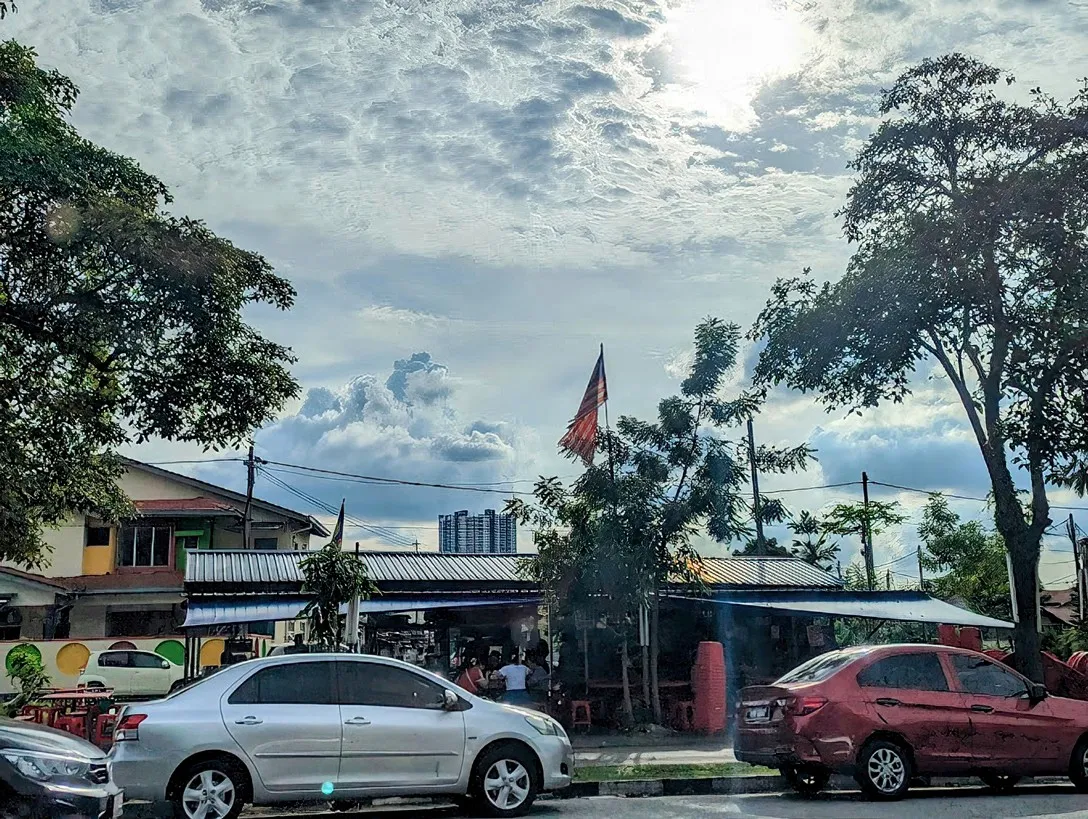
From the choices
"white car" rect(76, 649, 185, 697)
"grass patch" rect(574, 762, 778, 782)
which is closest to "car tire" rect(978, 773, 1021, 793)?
"grass patch" rect(574, 762, 778, 782)

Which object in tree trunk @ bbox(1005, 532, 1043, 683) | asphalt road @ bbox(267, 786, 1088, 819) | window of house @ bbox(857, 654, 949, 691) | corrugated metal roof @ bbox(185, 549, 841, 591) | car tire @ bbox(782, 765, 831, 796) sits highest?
corrugated metal roof @ bbox(185, 549, 841, 591)

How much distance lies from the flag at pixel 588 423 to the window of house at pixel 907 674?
29.2 feet

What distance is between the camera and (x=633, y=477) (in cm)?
1969

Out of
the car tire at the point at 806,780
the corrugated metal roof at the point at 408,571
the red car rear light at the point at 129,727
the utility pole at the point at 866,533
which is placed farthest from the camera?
the utility pole at the point at 866,533

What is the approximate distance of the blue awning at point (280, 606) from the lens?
1794 cm

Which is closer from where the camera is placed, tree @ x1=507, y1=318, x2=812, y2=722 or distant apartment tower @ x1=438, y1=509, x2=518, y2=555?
tree @ x1=507, y1=318, x2=812, y2=722

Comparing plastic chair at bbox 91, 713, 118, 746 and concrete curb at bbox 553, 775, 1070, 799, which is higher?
plastic chair at bbox 91, 713, 118, 746

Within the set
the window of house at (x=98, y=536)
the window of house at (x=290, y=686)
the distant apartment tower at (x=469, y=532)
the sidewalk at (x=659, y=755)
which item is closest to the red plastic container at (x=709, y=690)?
the sidewalk at (x=659, y=755)

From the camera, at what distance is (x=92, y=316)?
13.1 m

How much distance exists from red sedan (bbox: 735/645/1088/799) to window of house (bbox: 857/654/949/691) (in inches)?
0.4

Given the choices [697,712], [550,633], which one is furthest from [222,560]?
[697,712]

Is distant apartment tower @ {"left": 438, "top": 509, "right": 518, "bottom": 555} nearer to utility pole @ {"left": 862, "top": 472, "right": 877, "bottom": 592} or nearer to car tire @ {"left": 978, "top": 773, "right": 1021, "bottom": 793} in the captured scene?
utility pole @ {"left": 862, "top": 472, "right": 877, "bottom": 592}

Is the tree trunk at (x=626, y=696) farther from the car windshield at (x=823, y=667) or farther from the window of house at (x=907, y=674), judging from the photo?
the window of house at (x=907, y=674)

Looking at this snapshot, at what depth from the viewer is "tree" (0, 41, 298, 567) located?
42.0 ft
